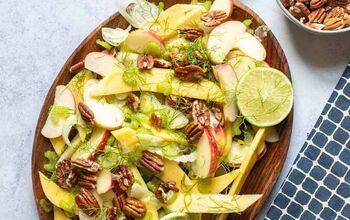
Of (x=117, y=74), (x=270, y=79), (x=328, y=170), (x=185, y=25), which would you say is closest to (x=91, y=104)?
(x=117, y=74)

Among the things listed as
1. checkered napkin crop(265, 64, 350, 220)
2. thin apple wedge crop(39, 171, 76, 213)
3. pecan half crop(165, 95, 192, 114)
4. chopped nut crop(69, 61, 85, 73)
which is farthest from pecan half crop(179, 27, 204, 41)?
thin apple wedge crop(39, 171, 76, 213)

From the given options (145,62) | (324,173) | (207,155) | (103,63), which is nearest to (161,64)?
(145,62)

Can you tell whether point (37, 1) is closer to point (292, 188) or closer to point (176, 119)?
point (176, 119)

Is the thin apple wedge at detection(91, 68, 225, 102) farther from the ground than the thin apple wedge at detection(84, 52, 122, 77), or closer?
closer

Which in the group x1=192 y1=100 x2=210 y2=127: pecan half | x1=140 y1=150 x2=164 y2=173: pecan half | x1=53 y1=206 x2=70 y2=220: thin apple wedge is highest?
x1=192 y1=100 x2=210 y2=127: pecan half

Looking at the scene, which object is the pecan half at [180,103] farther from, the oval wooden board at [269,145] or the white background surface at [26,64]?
the white background surface at [26,64]

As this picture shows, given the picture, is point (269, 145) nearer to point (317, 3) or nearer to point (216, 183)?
point (216, 183)

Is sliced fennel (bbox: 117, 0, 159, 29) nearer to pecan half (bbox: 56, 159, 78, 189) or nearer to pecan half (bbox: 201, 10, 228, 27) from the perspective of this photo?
pecan half (bbox: 201, 10, 228, 27)
